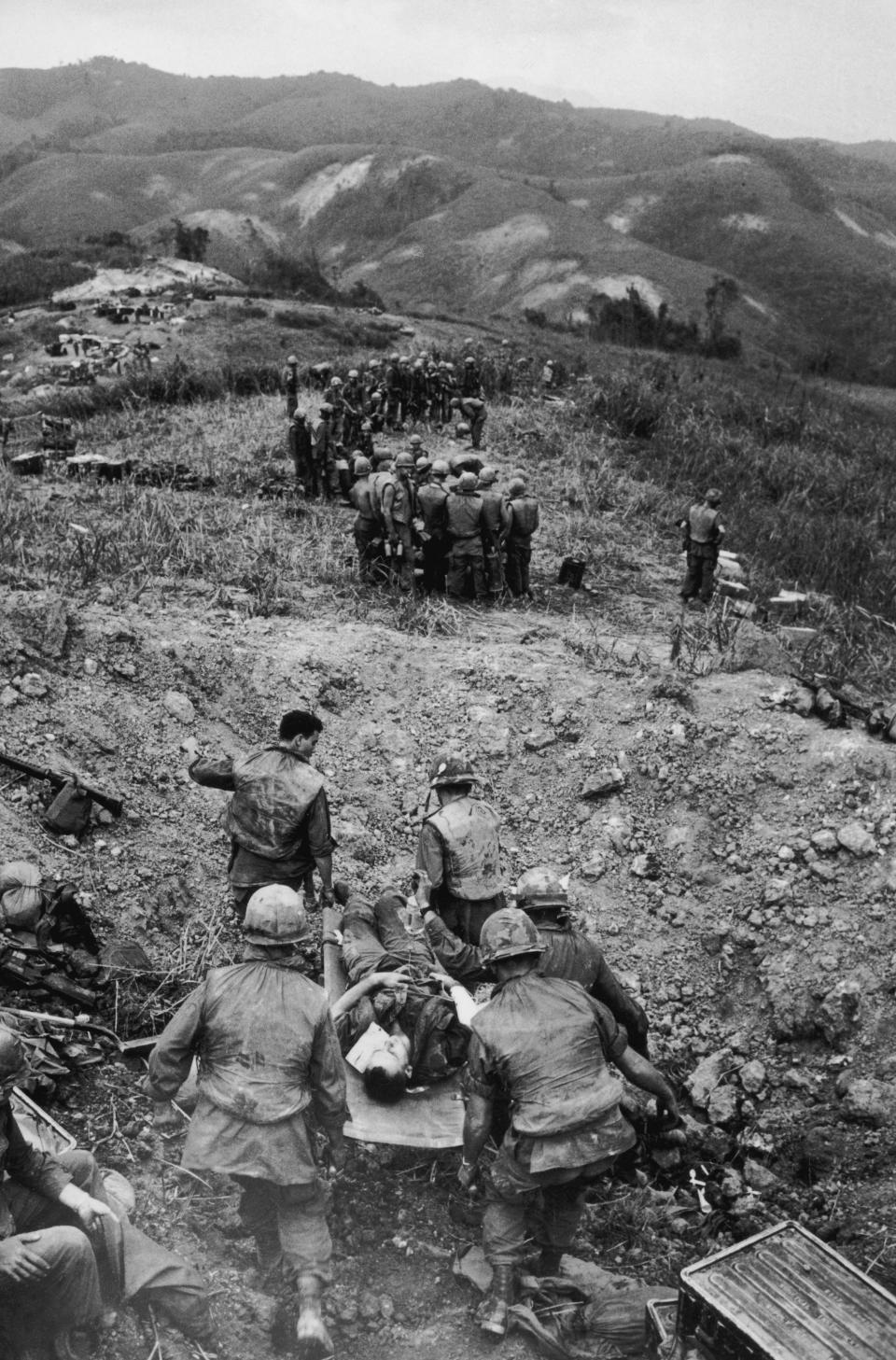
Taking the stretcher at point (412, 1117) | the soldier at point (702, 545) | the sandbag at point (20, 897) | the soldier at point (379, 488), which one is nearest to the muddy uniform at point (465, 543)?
the soldier at point (379, 488)

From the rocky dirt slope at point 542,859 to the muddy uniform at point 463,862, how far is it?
1.19m

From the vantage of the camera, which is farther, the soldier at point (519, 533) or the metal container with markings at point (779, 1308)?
the soldier at point (519, 533)

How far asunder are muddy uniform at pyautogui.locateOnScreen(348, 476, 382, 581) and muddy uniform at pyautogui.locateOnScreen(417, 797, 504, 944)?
226 inches

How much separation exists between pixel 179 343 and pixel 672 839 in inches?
906

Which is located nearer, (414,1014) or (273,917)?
(273,917)

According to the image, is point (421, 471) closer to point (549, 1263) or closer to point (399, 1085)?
point (399, 1085)

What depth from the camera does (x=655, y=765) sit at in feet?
23.2

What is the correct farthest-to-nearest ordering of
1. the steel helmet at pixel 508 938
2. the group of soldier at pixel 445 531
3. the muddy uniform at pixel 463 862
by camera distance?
the group of soldier at pixel 445 531, the muddy uniform at pixel 463 862, the steel helmet at pixel 508 938

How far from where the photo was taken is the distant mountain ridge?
185ft

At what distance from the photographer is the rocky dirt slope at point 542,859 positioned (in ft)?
13.7

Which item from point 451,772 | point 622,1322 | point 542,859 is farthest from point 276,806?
point 622,1322

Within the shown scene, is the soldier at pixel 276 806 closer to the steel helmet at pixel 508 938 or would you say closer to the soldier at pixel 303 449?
the steel helmet at pixel 508 938

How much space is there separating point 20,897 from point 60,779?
1196 mm

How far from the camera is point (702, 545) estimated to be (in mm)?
10766
